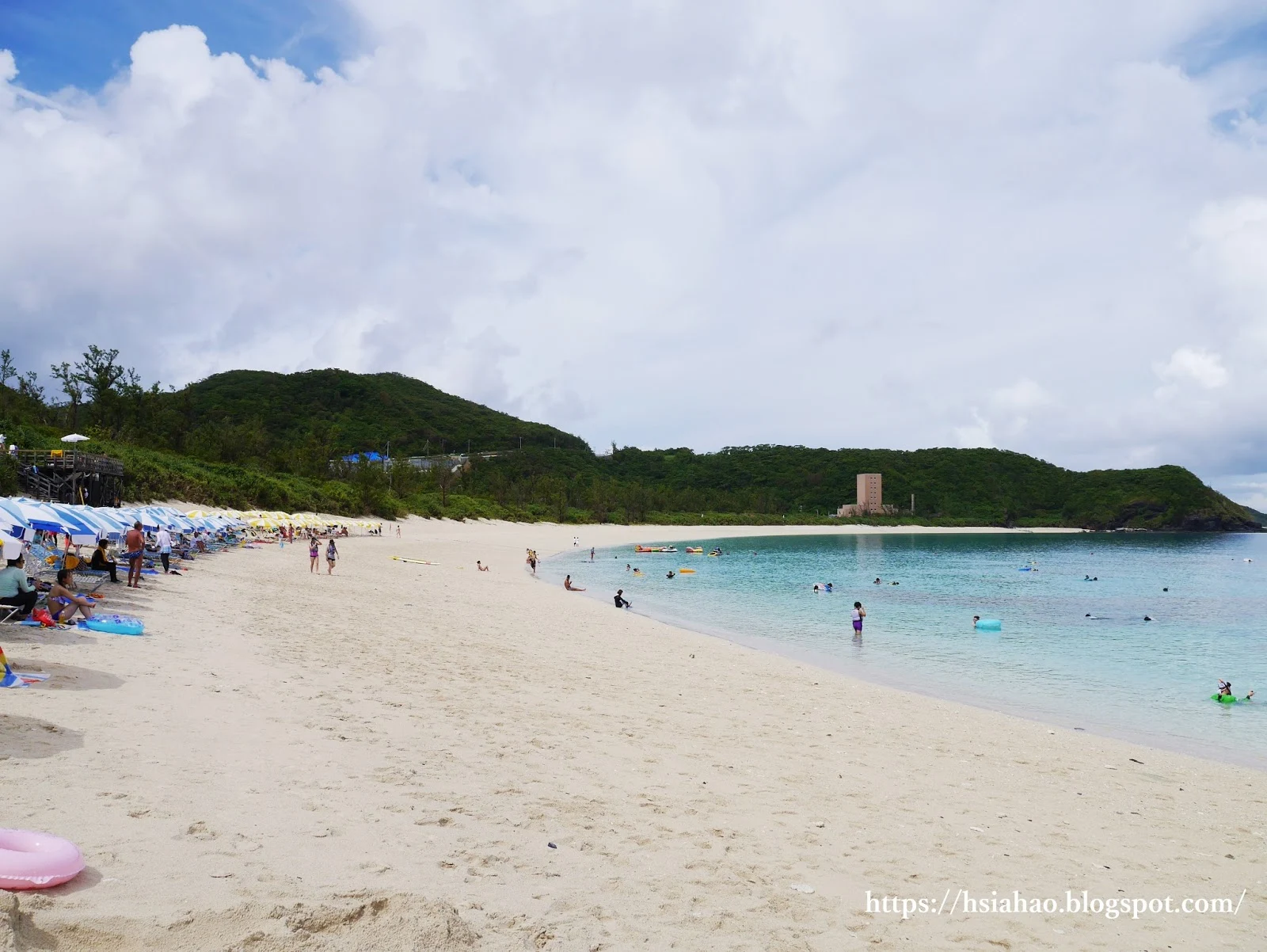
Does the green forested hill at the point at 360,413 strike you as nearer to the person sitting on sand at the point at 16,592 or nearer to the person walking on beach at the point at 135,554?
the person walking on beach at the point at 135,554

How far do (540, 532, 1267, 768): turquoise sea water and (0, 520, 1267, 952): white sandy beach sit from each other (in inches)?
140

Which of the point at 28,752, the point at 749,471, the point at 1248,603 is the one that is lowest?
the point at 1248,603

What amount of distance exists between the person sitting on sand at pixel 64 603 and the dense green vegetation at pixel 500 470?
46.2 meters

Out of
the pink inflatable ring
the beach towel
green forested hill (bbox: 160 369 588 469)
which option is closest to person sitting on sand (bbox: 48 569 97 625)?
the beach towel

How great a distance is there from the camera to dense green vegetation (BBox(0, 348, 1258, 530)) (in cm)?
6962

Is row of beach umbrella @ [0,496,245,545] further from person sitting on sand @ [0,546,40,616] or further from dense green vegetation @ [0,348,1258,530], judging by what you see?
dense green vegetation @ [0,348,1258,530]

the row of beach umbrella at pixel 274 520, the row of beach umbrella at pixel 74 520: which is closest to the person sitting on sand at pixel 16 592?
the row of beach umbrella at pixel 74 520

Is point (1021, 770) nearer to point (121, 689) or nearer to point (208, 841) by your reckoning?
point (208, 841)

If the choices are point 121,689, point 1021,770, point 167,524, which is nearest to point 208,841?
point 121,689

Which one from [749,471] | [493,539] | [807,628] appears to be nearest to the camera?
[807,628]

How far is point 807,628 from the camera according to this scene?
2492 centimetres

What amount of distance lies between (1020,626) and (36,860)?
95.4 ft

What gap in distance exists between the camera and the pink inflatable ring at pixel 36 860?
3.69 meters

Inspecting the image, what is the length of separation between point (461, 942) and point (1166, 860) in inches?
243
